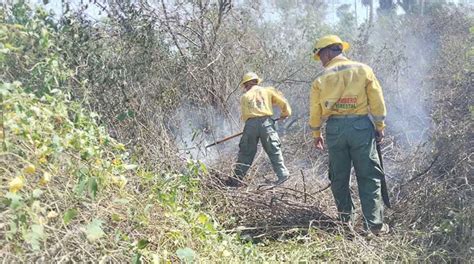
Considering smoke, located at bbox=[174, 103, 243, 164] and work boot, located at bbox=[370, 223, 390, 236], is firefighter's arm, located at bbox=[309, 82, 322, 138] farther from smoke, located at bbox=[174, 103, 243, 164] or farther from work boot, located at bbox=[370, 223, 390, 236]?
smoke, located at bbox=[174, 103, 243, 164]

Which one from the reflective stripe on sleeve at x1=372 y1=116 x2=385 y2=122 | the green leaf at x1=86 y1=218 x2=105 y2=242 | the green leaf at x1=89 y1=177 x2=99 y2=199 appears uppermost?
the green leaf at x1=89 y1=177 x2=99 y2=199

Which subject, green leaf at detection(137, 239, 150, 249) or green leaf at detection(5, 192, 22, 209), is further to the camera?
green leaf at detection(137, 239, 150, 249)

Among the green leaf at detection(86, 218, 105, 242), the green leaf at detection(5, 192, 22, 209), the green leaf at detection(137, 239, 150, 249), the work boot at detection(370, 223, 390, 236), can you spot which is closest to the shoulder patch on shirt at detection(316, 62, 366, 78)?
the work boot at detection(370, 223, 390, 236)

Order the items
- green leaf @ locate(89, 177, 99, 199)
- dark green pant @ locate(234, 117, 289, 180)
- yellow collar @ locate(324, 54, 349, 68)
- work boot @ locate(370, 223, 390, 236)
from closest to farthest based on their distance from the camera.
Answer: green leaf @ locate(89, 177, 99, 199), work boot @ locate(370, 223, 390, 236), yellow collar @ locate(324, 54, 349, 68), dark green pant @ locate(234, 117, 289, 180)

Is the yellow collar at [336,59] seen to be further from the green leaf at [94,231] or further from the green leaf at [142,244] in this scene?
the green leaf at [94,231]

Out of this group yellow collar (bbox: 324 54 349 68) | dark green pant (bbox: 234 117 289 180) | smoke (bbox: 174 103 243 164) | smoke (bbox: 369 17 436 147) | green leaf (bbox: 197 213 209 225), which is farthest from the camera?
smoke (bbox: 369 17 436 147)

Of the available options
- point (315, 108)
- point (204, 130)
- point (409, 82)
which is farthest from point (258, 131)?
point (409, 82)

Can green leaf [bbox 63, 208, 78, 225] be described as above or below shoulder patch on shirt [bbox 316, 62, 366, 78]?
below

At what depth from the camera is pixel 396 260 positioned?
11.3 ft

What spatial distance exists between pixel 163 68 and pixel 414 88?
545cm

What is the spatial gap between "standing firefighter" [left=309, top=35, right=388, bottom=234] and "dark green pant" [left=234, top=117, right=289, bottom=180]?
1.74 meters

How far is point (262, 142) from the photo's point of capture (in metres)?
5.98

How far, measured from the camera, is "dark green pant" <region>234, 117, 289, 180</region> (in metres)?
5.89

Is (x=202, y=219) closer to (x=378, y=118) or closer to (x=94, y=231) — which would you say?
(x=94, y=231)
